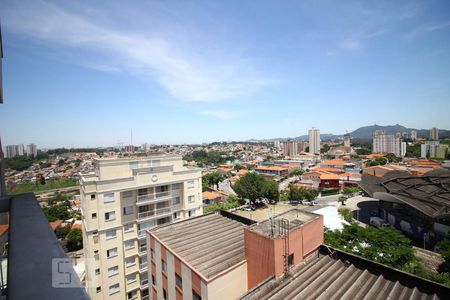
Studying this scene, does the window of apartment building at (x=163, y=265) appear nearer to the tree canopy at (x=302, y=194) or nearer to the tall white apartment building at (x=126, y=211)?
the tall white apartment building at (x=126, y=211)

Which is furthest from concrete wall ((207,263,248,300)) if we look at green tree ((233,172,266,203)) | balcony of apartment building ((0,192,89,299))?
green tree ((233,172,266,203))

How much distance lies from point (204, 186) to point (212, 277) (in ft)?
140

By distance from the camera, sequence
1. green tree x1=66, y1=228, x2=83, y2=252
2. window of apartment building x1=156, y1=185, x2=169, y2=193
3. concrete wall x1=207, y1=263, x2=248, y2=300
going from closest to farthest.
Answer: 1. concrete wall x1=207, y1=263, x2=248, y2=300
2. window of apartment building x1=156, y1=185, x2=169, y2=193
3. green tree x1=66, y1=228, x2=83, y2=252

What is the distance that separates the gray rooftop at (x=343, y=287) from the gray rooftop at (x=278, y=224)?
4.62 feet

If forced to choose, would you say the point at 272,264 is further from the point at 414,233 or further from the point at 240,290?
the point at 414,233

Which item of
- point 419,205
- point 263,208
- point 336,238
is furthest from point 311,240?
point 263,208

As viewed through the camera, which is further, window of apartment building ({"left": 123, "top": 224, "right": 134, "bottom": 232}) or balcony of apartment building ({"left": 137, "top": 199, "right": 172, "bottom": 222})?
balcony of apartment building ({"left": 137, "top": 199, "right": 172, "bottom": 222})

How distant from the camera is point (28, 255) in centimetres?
116

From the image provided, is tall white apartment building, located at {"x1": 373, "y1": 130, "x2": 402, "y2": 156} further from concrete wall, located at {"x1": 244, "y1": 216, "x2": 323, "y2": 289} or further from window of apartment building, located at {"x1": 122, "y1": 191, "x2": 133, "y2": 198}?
window of apartment building, located at {"x1": 122, "y1": 191, "x2": 133, "y2": 198}

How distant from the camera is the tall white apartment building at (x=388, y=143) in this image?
4085 inches

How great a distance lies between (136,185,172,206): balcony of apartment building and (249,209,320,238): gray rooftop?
30.5 ft

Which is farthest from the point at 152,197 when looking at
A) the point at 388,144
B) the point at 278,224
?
the point at 388,144

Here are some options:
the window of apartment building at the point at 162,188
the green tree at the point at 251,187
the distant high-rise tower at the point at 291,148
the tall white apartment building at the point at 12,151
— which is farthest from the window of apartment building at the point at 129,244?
the distant high-rise tower at the point at 291,148

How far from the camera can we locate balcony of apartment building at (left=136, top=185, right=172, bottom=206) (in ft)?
51.8
